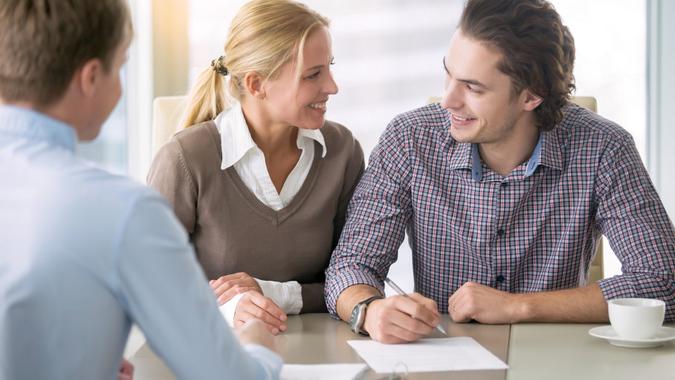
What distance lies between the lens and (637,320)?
4.69 ft

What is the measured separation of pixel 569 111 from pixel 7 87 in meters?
1.43

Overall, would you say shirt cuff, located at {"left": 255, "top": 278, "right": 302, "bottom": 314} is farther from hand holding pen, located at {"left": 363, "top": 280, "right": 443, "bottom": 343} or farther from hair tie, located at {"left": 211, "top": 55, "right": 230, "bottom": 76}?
hair tie, located at {"left": 211, "top": 55, "right": 230, "bottom": 76}

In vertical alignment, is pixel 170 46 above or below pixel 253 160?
above

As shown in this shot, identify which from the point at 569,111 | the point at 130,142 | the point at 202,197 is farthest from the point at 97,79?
the point at 130,142

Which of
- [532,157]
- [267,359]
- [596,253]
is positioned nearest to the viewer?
[267,359]

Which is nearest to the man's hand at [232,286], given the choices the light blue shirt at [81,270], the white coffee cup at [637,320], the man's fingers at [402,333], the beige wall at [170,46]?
the man's fingers at [402,333]

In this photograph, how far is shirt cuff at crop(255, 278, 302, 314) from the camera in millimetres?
1790

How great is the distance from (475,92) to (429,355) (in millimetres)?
706

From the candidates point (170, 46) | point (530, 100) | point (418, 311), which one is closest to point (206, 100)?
point (530, 100)

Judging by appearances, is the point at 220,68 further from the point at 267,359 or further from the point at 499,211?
the point at 267,359

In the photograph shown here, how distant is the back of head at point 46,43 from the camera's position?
0.85 meters

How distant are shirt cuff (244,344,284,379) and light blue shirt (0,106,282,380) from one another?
4.6 inches

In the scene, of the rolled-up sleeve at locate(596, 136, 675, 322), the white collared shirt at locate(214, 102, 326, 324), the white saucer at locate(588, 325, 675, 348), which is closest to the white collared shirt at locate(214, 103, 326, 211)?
the white collared shirt at locate(214, 102, 326, 324)

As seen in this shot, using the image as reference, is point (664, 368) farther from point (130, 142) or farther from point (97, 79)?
point (130, 142)
